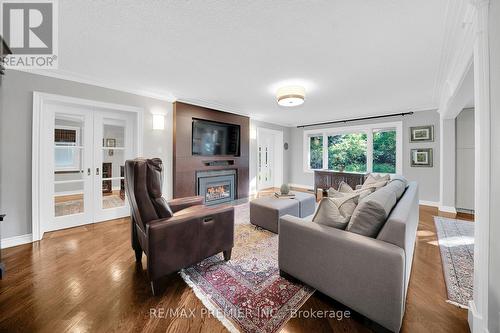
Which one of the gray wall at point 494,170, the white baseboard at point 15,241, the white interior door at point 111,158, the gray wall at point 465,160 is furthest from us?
the gray wall at point 465,160

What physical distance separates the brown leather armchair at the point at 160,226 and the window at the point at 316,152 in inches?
208

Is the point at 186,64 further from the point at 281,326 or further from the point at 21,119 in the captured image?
the point at 281,326

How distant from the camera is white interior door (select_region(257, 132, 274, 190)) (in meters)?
6.24

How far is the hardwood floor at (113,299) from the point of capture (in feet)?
4.15

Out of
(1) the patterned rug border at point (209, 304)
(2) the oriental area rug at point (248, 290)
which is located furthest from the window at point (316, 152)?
(1) the patterned rug border at point (209, 304)

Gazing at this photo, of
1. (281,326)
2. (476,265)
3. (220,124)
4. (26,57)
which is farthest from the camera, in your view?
(220,124)

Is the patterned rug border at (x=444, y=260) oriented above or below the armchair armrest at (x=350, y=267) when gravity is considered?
below

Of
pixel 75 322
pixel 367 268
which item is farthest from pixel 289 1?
pixel 75 322

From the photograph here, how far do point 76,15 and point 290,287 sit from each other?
293 cm

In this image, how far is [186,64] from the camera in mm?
2414

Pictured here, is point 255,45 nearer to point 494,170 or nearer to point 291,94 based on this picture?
point 291,94

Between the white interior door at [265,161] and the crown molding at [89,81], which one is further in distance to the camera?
the white interior door at [265,161]

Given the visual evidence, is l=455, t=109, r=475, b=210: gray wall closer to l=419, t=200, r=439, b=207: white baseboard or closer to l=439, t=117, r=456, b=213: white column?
l=439, t=117, r=456, b=213: white column

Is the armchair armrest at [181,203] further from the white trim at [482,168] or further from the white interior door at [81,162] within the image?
the white trim at [482,168]
